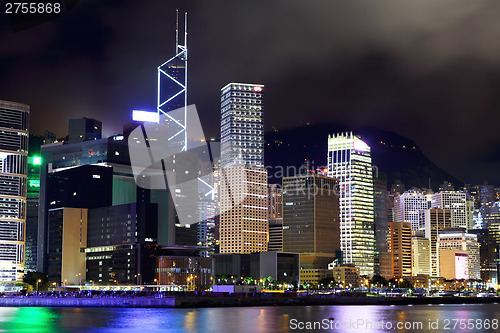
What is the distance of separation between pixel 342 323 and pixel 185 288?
108906 mm

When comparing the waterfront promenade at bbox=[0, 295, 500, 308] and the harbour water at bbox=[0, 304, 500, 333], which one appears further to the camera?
the waterfront promenade at bbox=[0, 295, 500, 308]

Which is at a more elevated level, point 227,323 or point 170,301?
point 170,301

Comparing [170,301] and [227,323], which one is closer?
[227,323]

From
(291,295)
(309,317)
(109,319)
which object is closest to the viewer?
(109,319)

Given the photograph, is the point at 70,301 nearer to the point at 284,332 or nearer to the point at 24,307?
the point at 24,307

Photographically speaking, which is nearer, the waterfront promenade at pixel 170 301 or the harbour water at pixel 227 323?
the harbour water at pixel 227 323

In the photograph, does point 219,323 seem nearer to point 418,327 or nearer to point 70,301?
point 418,327

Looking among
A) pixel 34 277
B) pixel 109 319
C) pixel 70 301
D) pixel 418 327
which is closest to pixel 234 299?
pixel 70 301

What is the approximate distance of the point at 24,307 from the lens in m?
141

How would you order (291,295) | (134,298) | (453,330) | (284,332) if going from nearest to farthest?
(284,332), (453,330), (134,298), (291,295)

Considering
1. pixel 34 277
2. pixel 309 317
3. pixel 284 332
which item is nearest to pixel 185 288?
pixel 34 277

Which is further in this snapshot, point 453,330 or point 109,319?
point 109,319

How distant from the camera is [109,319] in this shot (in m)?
101

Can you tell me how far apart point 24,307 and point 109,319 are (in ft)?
154
